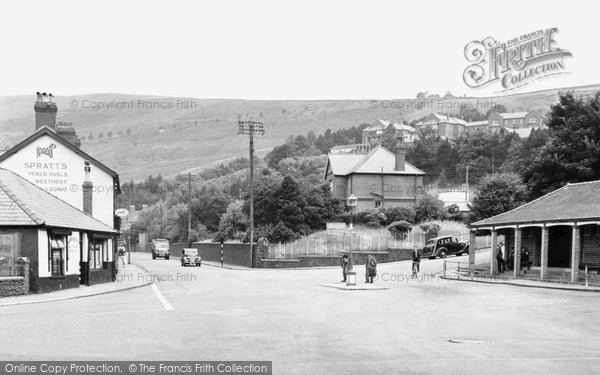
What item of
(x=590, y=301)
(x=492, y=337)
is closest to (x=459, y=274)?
Answer: (x=590, y=301)

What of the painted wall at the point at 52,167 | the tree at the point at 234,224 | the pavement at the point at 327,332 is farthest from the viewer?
the tree at the point at 234,224

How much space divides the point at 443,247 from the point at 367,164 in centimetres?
2502

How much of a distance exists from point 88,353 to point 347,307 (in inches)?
425

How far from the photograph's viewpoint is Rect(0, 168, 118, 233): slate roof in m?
27.8

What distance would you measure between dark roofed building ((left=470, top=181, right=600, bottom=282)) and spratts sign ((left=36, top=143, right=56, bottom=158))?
24.7 meters

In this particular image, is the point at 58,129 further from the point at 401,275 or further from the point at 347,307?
the point at 347,307

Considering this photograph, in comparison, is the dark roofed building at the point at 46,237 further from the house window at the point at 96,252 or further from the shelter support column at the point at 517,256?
the shelter support column at the point at 517,256

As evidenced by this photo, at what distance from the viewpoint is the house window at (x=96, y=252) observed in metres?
35.5

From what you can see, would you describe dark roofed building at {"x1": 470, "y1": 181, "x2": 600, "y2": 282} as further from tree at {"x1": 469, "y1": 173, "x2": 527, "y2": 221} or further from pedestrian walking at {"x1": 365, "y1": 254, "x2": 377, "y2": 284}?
tree at {"x1": 469, "y1": 173, "x2": 527, "y2": 221}

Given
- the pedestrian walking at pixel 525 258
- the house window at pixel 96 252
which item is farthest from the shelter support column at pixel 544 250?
the house window at pixel 96 252

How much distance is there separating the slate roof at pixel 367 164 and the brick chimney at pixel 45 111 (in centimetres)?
4123

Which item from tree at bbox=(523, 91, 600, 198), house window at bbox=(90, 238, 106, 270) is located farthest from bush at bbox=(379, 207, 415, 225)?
house window at bbox=(90, 238, 106, 270)

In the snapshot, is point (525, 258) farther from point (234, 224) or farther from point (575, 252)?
point (234, 224)

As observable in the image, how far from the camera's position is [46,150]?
3809 cm
